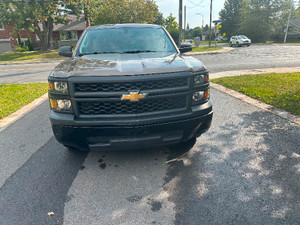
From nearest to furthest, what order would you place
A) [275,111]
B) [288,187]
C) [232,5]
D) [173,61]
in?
1. [288,187]
2. [173,61]
3. [275,111]
4. [232,5]

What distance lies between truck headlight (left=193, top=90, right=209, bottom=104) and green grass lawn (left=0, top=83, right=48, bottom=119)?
455 cm

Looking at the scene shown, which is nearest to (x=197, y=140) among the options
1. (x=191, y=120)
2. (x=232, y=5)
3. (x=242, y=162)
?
(x=242, y=162)

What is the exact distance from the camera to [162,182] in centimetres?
272

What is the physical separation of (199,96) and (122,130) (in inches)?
41.7

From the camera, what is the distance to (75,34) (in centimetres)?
4369

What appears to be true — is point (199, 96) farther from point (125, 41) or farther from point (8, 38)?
point (8, 38)

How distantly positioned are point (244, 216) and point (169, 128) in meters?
1.17

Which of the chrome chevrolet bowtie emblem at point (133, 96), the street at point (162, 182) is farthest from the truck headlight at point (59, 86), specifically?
the street at point (162, 182)

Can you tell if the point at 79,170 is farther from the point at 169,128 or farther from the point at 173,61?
the point at 173,61

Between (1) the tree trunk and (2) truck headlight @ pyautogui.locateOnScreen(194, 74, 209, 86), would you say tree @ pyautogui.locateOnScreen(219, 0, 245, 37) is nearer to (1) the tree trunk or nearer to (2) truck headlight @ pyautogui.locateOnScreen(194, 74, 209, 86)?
(1) the tree trunk

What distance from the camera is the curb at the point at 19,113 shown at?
4.81 metres

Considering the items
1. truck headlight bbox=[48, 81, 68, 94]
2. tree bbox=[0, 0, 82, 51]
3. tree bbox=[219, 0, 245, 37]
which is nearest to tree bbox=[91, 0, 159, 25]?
tree bbox=[0, 0, 82, 51]

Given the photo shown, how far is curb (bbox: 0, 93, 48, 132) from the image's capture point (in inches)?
189

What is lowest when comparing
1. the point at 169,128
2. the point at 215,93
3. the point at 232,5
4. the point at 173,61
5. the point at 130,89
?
the point at 215,93
